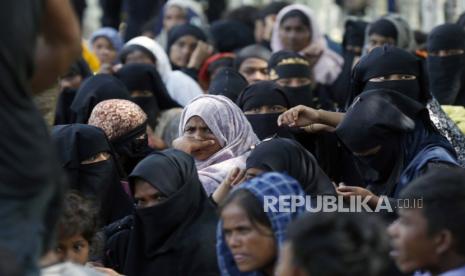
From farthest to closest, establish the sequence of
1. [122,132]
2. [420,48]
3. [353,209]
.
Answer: [420,48] → [122,132] → [353,209]

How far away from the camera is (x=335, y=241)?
408 cm

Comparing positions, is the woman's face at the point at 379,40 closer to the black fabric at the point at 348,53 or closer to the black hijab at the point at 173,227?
the black fabric at the point at 348,53

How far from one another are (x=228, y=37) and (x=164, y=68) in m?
2.22

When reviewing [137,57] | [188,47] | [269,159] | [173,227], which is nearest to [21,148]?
[269,159]

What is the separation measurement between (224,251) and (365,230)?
4.16ft

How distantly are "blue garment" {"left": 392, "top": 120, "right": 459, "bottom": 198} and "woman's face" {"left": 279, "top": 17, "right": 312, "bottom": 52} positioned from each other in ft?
14.8

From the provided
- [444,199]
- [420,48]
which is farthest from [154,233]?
[420,48]

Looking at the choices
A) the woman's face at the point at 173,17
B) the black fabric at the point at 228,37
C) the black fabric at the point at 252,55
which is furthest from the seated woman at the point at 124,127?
the woman's face at the point at 173,17

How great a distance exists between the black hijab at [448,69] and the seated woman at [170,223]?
343 centimetres

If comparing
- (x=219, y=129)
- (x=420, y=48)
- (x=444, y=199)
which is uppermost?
(x=444, y=199)

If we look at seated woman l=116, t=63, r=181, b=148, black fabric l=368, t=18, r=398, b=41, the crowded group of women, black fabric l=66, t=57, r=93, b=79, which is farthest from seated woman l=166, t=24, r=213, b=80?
seated woman l=116, t=63, r=181, b=148

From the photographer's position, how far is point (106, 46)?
1250 centimetres

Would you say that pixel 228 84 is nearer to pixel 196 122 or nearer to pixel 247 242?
pixel 196 122

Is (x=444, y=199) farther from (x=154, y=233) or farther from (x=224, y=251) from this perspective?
(x=154, y=233)
